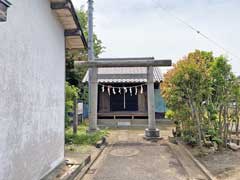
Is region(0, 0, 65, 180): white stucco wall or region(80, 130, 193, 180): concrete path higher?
region(0, 0, 65, 180): white stucco wall

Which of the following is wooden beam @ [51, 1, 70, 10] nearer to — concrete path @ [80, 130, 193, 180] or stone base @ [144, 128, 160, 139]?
concrete path @ [80, 130, 193, 180]

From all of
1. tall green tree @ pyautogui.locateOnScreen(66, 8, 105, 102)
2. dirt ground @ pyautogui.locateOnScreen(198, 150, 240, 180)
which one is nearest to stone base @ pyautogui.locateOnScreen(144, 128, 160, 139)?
dirt ground @ pyautogui.locateOnScreen(198, 150, 240, 180)

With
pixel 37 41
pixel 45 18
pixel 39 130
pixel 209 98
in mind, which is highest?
pixel 45 18

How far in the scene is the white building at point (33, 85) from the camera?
3424 mm

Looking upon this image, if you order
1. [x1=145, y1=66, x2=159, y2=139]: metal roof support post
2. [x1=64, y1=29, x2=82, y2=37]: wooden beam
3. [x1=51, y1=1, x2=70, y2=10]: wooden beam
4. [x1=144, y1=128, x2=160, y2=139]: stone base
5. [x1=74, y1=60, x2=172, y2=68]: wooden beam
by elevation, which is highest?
[x1=51, y1=1, x2=70, y2=10]: wooden beam

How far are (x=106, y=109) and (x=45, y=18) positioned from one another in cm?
1260

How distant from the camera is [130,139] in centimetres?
1119

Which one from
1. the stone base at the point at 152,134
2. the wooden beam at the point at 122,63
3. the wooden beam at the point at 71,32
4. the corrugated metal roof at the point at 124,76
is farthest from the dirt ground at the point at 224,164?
the corrugated metal roof at the point at 124,76

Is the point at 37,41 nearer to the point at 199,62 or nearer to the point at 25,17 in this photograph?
the point at 25,17

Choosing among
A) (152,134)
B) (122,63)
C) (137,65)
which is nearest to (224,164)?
(152,134)

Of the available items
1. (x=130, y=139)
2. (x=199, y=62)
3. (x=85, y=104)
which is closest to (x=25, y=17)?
(x=199, y=62)

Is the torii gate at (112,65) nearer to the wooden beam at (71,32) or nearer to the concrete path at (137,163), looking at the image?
the concrete path at (137,163)

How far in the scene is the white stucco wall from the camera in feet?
11.2

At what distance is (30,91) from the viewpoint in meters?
4.23
